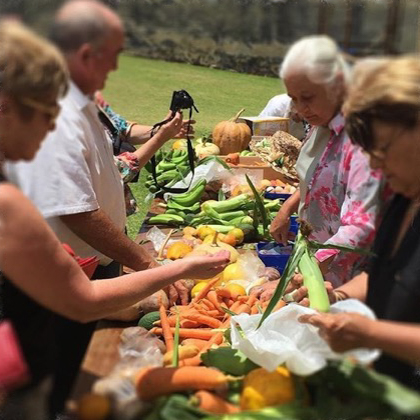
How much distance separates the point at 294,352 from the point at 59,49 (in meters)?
0.81

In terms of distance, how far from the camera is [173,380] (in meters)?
1.25

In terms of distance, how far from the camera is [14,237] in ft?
3.66

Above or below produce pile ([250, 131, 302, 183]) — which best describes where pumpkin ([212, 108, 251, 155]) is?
above

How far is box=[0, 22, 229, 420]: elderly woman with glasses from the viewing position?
936 mm

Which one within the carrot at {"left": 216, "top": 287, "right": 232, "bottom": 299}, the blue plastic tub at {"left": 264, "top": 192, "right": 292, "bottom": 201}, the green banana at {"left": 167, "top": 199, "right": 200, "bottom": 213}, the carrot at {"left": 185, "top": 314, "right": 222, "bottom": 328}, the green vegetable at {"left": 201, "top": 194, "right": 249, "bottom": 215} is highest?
the carrot at {"left": 185, "top": 314, "right": 222, "bottom": 328}

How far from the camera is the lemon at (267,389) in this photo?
1166 millimetres

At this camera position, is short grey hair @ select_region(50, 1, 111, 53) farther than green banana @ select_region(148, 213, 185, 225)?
No

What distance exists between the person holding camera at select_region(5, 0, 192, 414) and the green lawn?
7 centimetres

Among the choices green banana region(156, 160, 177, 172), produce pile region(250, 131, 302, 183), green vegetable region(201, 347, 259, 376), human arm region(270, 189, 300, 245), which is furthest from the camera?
green banana region(156, 160, 177, 172)

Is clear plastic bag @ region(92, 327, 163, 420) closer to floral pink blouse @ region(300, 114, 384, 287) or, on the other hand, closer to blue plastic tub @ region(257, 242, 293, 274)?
floral pink blouse @ region(300, 114, 384, 287)

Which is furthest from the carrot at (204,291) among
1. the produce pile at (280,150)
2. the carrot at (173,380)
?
the carrot at (173,380)

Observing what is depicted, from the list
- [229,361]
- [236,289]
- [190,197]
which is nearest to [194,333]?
[236,289]

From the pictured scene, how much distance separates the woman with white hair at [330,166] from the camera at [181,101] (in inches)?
12.8

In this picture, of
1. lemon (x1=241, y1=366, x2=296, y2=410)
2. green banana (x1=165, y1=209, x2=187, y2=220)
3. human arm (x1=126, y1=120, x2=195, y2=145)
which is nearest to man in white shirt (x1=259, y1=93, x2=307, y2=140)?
human arm (x1=126, y1=120, x2=195, y2=145)
